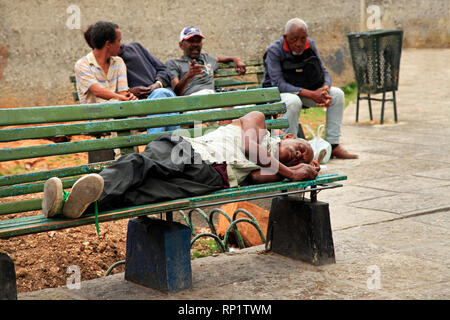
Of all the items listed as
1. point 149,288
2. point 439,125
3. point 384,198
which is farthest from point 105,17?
point 149,288

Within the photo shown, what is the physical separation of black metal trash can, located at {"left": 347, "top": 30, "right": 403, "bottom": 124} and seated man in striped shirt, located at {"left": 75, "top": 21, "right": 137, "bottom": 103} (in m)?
4.11

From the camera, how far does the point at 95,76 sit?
6.38 metres

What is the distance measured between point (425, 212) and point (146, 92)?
2.98 metres

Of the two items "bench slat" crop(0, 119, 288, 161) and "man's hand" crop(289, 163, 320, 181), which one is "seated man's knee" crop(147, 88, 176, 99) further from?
"man's hand" crop(289, 163, 320, 181)

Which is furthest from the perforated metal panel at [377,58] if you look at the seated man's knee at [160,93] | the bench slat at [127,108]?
the bench slat at [127,108]

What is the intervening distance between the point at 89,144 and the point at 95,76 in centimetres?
270

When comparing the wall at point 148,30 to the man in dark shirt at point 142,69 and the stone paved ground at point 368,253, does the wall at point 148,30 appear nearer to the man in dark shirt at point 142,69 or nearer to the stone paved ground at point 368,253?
the man in dark shirt at point 142,69

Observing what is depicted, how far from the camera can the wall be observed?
9.57 metres

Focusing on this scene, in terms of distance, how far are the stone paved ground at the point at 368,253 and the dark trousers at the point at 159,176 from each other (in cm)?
55

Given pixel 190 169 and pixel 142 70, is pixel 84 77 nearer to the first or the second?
pixel 142 70

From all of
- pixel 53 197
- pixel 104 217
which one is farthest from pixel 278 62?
pixel 53 197

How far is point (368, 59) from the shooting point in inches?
367

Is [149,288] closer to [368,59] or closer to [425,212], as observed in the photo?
[425,212]

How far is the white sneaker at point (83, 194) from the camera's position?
10.4 ft
